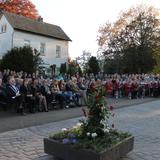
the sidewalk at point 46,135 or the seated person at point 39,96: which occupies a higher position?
the seated person at point 39,96

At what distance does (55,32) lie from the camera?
4916cm

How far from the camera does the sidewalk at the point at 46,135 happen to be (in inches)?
346

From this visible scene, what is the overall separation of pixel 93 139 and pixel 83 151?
0.55m

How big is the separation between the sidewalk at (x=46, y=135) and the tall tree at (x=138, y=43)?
120 feet

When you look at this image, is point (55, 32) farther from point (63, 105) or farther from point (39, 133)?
point (39, 133)

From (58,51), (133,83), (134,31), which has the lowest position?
(133,83)

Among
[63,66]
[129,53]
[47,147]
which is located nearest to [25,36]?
[63,66]

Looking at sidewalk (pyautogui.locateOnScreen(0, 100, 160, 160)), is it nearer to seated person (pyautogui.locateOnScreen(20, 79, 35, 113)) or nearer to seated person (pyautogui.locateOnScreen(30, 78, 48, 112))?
seated person (pyautogui.locateOnScreen(20, 79, 35, 113))

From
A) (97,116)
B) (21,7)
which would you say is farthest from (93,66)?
(97,116)

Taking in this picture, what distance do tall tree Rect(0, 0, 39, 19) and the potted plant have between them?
4582 centimetres

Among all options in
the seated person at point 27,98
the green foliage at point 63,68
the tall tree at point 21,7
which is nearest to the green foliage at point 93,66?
the green foliage at point 63,68

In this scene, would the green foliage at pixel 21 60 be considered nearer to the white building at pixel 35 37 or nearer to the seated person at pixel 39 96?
the white building at pixel 35 37

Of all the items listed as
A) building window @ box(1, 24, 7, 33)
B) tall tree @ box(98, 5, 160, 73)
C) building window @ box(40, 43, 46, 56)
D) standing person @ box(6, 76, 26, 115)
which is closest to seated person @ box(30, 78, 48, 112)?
standing person @ box(6, 76, 26, 115)

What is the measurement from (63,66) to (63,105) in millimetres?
27494
